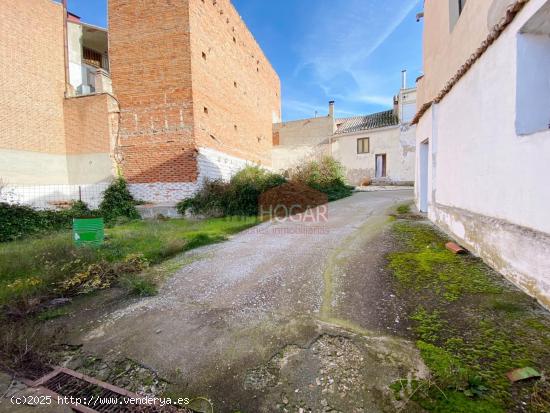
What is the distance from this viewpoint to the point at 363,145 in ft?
65.4

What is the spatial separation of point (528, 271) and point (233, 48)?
1351cm

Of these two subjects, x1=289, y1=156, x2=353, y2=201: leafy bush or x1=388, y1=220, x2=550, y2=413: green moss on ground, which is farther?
x1=289, y1=156, x2=353, y2=201: leafy bush

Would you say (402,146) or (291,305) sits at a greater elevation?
(402,146)

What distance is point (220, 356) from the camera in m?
1.92

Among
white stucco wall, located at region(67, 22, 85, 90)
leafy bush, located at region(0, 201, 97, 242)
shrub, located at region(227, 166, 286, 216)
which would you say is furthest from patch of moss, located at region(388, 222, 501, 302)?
white stucco wall, located at region(67, 22, 85, 90)

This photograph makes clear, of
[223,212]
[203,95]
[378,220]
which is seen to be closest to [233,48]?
[203,95]

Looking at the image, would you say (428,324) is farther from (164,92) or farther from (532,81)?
(164,92)

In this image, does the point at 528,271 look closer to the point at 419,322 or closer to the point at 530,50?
the point at 419,322

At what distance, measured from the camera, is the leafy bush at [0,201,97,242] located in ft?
23.4

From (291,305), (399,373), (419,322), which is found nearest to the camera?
(399,373)

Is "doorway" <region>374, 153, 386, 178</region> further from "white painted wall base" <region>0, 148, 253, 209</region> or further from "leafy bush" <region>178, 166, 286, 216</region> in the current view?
"white painted wall base" <region>0, 148, 253, 209</region>

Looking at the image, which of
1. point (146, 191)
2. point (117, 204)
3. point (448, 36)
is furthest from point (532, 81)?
point (117, 204)

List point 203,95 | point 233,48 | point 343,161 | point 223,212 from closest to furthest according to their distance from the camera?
point 223,212, point 203,95, point 233,48, point 343,161

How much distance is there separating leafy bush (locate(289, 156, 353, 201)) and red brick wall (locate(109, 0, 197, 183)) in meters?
5.68
